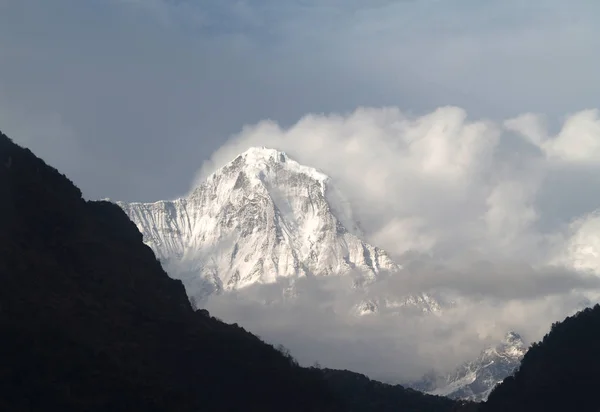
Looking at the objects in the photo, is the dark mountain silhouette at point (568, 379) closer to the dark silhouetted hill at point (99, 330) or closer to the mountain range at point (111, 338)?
the mountain range at point (111, 338)

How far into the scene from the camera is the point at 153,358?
504 ft

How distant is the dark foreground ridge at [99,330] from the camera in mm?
134750

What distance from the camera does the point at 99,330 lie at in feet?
489

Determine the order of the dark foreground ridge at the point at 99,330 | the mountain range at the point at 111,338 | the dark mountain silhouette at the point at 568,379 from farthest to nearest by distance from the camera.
A: the dark mountain silhouette at the point at 568,379 < the mountain range at the point at 111,338 < the dark foreground ridge at the point at 99,330

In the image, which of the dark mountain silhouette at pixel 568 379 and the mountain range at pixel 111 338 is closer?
the mountain range at pixel 111 338

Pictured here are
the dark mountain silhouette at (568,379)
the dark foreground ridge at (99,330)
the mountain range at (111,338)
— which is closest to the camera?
the dark foreground ridge at (99,330)

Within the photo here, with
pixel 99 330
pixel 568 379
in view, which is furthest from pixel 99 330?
pixel 568 379

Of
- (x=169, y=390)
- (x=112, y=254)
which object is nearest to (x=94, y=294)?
(x=112, y=254)

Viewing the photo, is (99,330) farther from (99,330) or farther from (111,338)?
(111,338)

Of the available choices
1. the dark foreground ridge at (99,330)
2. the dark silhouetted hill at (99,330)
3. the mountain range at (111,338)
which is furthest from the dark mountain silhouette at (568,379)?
the dark silhouetted hill at (99,330)

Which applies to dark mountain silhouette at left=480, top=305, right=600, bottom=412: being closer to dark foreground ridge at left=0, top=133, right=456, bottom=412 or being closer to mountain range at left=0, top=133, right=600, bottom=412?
mountain range at left=0, top=133, right=600, bottom=412

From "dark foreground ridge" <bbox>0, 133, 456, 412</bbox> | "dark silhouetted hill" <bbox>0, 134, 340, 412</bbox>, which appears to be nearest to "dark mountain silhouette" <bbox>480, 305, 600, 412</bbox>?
"dark foreground ridge" <bbox>0, 133, 456, 412</bbox>

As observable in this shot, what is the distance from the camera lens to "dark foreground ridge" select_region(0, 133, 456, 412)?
134750 millimetres

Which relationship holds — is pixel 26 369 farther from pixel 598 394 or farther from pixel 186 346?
pixel 598 394
